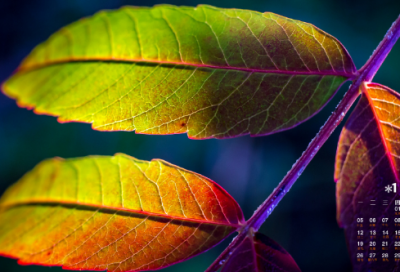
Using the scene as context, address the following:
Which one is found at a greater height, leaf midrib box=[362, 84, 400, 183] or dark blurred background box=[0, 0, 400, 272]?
leaf midrib box=[362, 84, 400, 183]

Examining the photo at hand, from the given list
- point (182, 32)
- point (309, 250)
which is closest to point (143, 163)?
point (182, 32)

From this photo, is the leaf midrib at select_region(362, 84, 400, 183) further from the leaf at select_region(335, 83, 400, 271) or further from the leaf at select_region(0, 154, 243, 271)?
the leaf at select_region(0, 154, 243, 271)

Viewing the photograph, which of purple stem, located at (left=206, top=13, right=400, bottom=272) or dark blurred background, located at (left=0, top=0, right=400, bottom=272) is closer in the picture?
purple stem, located at (left=206, top=13, right=400, bottom=272)

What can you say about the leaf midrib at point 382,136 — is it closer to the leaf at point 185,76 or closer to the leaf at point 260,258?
the leaf at point 185,76

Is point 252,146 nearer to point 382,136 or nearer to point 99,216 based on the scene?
point 382,136
